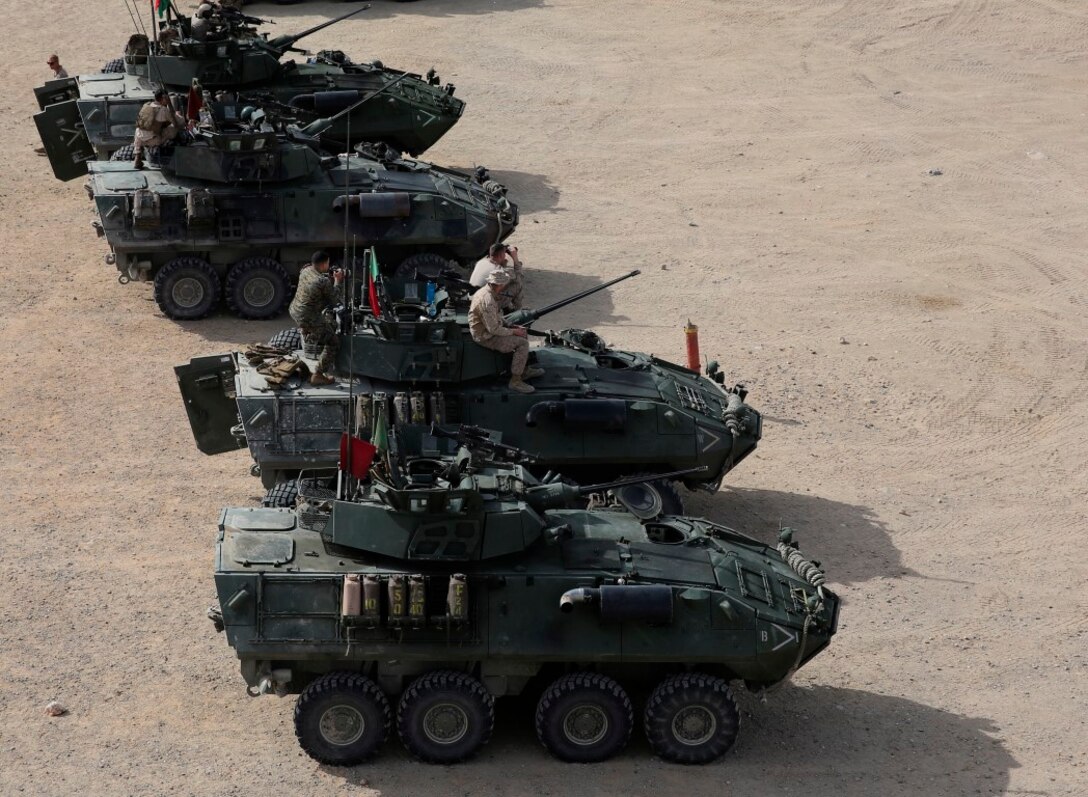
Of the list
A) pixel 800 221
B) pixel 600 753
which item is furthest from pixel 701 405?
pixel 800 221

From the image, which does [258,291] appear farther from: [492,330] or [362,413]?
[492,330]

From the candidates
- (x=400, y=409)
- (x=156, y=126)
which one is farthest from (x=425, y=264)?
(x=400, y=409)

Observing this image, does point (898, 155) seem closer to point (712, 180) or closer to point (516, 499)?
point (712, 180)

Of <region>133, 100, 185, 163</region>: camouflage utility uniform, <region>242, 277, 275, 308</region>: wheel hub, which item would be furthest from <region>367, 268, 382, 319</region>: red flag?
<region>133, 100, 185, 163</region>: camouflage utility uniform

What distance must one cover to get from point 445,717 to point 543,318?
11.0 m

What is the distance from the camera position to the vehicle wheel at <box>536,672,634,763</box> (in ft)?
47.0

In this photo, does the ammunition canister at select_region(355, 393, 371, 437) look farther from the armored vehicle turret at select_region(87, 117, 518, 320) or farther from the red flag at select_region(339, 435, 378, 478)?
the armored vehicle turret at select_region(87, 117, 518, 320)

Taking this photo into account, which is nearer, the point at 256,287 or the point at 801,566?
the point at 801,566

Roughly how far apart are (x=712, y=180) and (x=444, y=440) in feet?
49.6

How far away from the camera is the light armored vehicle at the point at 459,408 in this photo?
17.9m

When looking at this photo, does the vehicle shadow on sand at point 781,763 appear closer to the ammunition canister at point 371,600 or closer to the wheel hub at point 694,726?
the wheel hub at point 694,726

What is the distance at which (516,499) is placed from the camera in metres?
14.6

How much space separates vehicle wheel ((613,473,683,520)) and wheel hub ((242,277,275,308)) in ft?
24.1

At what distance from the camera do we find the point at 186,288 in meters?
23.7
